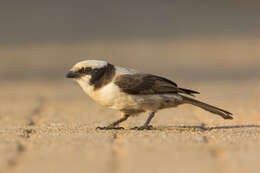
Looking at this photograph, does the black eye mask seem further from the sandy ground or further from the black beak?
the sandy ground

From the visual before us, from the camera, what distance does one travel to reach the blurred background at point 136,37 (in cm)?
1825

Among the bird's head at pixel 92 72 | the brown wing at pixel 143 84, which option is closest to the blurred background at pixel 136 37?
the brown wing at pixel 143 84

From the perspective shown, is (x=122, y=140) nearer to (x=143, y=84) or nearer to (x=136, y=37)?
(x=143, y=84)

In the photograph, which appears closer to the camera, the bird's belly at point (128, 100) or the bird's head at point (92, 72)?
the bird's belly at point (128, 100)

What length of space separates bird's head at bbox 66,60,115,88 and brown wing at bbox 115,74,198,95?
166 millimetres

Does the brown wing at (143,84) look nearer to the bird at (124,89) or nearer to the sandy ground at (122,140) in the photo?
the bird at (124,89)

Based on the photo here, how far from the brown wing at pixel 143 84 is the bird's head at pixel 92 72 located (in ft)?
0.54

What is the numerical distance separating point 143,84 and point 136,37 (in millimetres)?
18413

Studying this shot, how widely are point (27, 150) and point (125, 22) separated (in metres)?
23.6

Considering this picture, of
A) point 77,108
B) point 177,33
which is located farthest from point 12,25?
point 77,108

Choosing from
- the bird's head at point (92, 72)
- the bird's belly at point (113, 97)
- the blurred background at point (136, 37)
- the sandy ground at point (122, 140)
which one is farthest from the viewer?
the blurred background at point (136, 37)

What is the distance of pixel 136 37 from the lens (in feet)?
84.5

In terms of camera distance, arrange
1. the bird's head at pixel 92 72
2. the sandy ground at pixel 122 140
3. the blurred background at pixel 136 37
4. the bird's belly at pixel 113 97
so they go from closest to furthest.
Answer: the sandy ground at pixel 122 140, the bird's belly at pixel 113 97, the bird's head at pixel 92 72, the blurred background at pixel 136 37

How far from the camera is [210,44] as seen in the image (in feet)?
79.7
